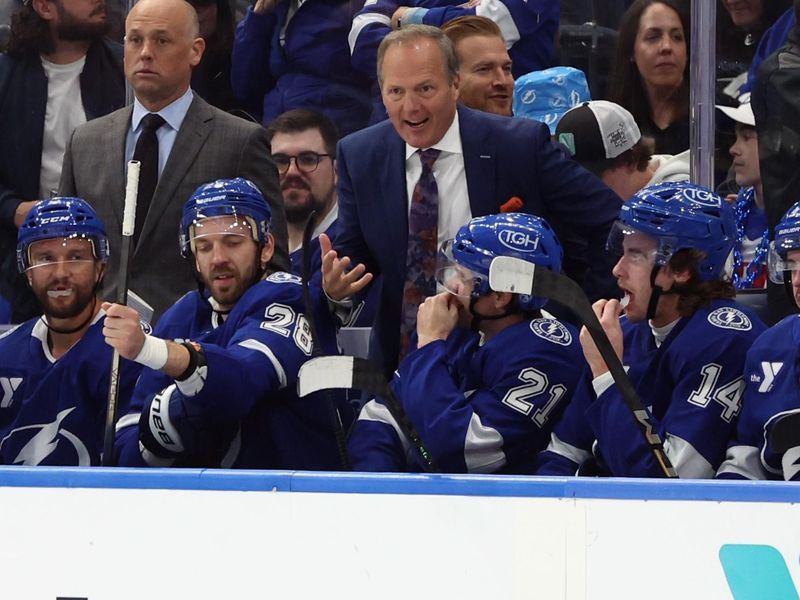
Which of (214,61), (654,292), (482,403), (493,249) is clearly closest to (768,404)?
(654,292)

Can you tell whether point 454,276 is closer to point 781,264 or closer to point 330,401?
point 330,401

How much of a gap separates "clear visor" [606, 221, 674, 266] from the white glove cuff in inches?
40.0

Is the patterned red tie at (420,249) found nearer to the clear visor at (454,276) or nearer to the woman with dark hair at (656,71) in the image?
the clear visor at (454,276)

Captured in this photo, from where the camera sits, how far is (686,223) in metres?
3.13

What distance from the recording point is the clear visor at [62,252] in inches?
140

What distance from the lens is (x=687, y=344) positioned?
2992 millimetres

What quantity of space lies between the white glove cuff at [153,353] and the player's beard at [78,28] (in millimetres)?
1615

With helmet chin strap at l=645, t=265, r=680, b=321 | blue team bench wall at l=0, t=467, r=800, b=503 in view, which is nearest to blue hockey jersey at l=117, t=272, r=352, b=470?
blue team bench wall at l=0, t=467, r=800, b=503

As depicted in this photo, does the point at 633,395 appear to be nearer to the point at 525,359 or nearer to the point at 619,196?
the point at 525,359

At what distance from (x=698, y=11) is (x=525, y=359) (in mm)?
1166

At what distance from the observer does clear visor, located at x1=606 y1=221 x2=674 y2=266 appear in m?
3.14

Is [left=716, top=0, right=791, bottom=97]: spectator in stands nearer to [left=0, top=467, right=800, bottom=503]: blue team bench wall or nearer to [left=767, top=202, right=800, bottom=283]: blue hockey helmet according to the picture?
[left=767, top=202, right=800, bottom=283]: blue hockey helmet

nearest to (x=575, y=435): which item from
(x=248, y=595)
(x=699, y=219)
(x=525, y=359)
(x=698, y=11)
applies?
(x=525, y=359)

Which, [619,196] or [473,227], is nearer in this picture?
[473,227]
